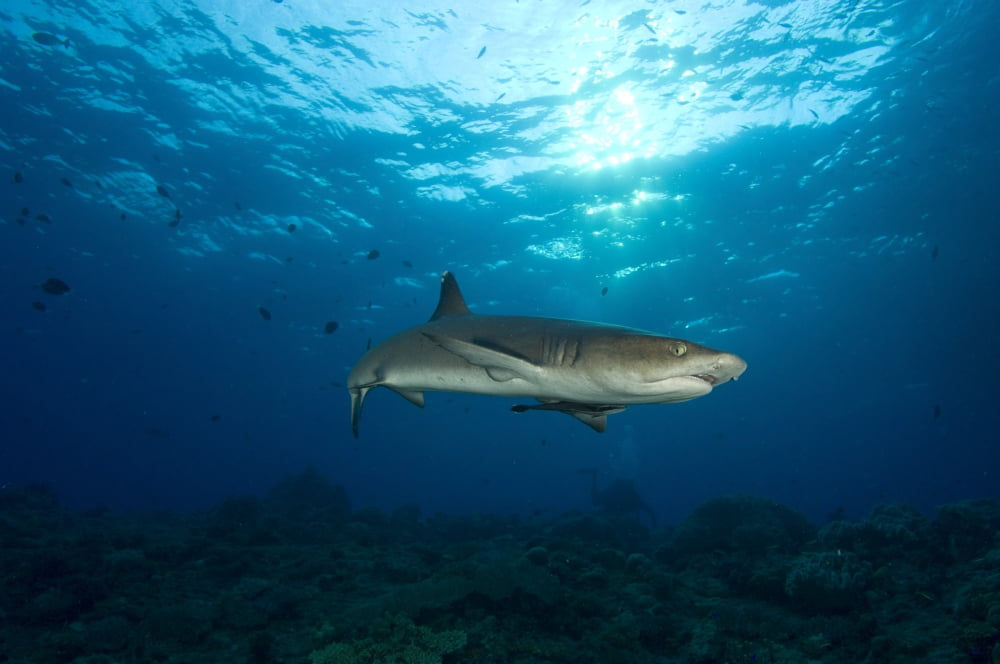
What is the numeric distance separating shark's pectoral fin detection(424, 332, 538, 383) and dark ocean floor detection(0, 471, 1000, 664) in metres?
4.23

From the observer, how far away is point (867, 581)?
841 cm

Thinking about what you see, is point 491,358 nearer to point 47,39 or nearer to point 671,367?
point 671,367

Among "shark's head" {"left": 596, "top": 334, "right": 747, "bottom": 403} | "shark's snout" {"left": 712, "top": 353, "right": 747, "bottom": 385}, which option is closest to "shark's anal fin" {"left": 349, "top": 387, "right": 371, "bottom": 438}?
"shark's head" {"left": 596, "top": 334, "right": 747, "bottom": 403}

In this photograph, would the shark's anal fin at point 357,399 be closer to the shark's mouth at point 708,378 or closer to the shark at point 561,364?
the shark at point 561,364

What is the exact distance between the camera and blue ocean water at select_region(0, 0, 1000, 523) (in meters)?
17.1

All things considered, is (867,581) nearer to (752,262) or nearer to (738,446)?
A: (752,262)

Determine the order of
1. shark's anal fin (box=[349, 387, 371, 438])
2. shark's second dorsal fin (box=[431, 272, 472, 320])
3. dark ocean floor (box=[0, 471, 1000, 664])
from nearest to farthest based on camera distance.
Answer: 1. shark's second dorsal fin (box=[431, 272, 472, 320])
2. shark's anal fin (box=[349, 387, 371, 438])
3. dark ocean floor (box=[0, 471, 1000, 664])

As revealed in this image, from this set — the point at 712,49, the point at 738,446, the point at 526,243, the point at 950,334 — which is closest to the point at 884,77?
the point at 712,49

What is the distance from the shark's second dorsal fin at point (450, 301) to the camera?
5.64m

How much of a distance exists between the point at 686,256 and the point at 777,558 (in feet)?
74.4

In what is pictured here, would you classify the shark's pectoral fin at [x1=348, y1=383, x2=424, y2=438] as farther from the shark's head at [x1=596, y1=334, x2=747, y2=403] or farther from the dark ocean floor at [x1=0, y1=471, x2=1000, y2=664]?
the shark's head at [x1=596, y1=334, x2=747, y2=403]

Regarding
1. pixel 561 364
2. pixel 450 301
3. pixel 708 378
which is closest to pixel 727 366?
pixel 708 378

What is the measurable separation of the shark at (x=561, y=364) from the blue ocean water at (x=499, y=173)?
1550cm

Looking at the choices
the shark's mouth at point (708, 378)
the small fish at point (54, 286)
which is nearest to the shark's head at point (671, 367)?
the shark's mouth at point (708, 378)
